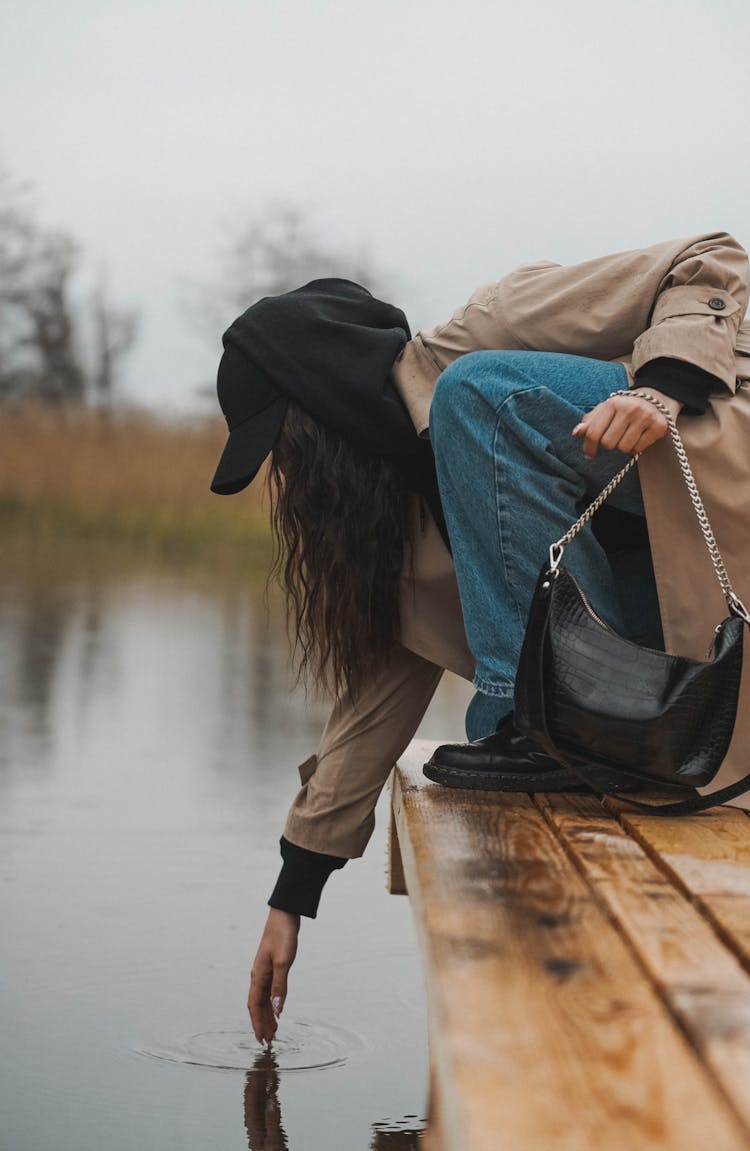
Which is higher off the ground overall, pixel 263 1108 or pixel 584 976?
pixel 584 976

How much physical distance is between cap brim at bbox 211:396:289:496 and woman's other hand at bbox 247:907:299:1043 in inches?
24.4

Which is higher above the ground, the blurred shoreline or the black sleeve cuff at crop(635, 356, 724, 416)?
the black sleeve cuff at crop(635, 356, 724, 416)

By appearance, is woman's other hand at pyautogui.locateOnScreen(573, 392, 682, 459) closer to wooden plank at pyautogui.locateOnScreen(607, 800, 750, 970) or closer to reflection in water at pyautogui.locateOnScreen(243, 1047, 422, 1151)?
wooden plank at pyautogui.locateOnScreen(607, 800, 750, 970)

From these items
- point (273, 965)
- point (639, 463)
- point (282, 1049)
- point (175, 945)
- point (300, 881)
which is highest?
point (639, 463)

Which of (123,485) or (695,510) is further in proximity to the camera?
(123,485)

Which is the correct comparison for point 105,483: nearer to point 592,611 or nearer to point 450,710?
point 450,710

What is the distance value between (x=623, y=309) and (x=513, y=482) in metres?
0.28

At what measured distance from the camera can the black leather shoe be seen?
184 cm

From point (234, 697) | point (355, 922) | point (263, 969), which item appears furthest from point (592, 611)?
point (234, 697)

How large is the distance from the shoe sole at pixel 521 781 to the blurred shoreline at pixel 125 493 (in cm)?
1060

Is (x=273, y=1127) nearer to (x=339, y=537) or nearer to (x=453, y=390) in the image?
(x=339, y=537)

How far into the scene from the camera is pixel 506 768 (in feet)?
6.13

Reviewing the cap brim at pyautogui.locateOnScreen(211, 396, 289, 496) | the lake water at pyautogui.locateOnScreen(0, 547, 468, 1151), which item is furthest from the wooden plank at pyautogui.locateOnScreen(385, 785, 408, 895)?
the cap brim at pyautogui.locateOnScreen(211, 396, 289, 496)

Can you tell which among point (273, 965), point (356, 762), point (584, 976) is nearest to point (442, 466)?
point (356, 762)
